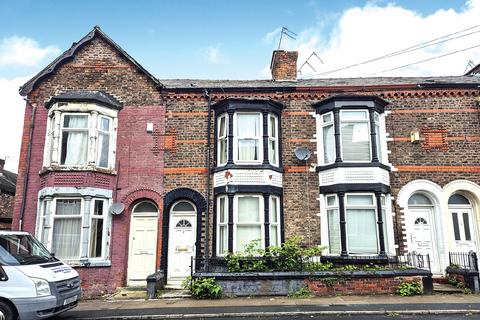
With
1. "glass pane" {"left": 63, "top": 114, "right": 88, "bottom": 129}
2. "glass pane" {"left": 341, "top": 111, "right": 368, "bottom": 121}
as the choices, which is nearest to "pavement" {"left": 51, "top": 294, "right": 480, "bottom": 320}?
"glass pane" {"left": 63, "top": 114, "right": 88, "bottom": 129}

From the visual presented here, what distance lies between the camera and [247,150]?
13062 millimetres

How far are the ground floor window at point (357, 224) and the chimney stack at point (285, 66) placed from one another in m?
5.76

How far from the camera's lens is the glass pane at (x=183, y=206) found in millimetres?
13312

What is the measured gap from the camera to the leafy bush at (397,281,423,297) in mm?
10125

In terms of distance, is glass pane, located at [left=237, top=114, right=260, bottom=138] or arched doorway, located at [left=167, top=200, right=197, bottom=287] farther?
glass pane, located at [left=237, top=114, right=260, bottom=138]

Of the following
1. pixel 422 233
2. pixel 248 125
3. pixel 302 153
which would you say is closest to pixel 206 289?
pixel 302 153

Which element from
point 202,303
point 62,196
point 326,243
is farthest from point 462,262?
point 62,196

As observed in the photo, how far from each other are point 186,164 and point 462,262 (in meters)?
10.1

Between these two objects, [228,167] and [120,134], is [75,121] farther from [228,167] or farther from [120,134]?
[228,167]

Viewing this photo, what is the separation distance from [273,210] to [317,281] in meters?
3.10

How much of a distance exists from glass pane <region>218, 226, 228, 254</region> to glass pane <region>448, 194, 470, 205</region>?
26.8ft

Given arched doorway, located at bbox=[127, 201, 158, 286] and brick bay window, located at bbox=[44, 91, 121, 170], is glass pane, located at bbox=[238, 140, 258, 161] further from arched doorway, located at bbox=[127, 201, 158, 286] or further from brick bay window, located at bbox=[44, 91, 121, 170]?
brick bay window, located at bbox=[44, 91, 121, 170]

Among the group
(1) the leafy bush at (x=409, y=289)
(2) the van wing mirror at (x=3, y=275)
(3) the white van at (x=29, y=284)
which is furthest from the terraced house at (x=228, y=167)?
(2) the van wing mirror at (x=3, y=275)

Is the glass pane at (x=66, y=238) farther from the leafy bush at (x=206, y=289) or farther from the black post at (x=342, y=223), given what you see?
the black post at (x=342, y=223)
